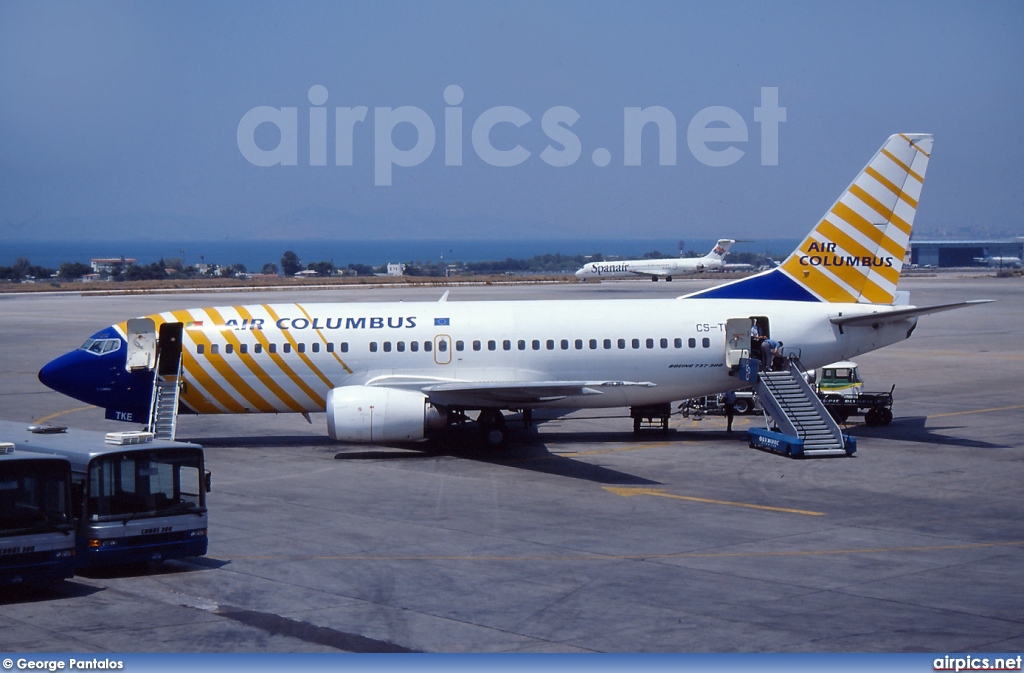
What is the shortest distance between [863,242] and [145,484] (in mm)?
26289

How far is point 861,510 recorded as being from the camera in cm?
2519

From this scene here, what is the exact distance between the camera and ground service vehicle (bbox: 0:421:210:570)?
18625 mm

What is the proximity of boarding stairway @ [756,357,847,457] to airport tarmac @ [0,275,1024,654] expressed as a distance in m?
0.94

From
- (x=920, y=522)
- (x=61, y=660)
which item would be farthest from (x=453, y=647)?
(x=920, y=522)

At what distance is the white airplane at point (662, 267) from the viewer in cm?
15588

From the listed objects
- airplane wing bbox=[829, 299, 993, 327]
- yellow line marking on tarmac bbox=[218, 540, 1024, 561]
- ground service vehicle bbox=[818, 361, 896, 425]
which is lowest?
yellow line marking on tarmac bbox=[218, 540, 1024, 561]

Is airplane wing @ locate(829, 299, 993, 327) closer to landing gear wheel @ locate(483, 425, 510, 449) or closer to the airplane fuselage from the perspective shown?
the airplane fuselage

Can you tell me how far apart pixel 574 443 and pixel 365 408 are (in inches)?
296

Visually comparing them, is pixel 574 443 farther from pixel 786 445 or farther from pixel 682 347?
pixel 786 445

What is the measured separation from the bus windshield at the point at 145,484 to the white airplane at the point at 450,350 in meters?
12.6

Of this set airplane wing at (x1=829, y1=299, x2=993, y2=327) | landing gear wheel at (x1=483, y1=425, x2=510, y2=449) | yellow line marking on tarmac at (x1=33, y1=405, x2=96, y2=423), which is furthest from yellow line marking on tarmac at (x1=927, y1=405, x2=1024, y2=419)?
yellow line marking on tarmac at (x1=33, y1=405, x2=96, y2=423)

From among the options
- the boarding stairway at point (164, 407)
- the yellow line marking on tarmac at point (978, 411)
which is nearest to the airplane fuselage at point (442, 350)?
the boarding stairway at point (164, 407)

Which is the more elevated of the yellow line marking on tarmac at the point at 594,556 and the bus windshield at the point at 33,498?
the bus windshield at the point at 33,498

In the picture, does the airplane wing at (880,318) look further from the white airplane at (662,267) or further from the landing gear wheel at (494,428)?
the white airplane at (662,267)
